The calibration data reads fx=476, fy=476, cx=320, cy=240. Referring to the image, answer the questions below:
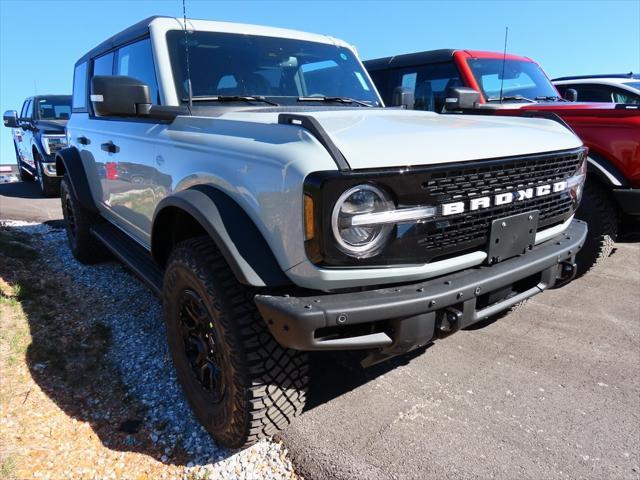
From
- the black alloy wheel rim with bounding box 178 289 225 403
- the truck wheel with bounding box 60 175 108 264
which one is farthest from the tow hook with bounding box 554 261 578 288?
the truck wheel with bounding box 60 175 108 264

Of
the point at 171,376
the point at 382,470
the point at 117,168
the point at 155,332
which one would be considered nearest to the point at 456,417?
the point at 382,470

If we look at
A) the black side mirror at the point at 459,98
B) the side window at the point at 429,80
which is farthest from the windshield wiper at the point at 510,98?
the black side mirror at the point at 459,98

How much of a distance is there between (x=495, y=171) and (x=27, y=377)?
8.96ft

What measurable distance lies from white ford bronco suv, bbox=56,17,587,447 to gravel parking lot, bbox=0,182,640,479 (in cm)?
23

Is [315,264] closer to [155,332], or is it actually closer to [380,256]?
[380,256]

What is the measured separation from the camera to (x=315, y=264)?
1753 millimetres

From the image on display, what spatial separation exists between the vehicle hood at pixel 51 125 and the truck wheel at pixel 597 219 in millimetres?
8296

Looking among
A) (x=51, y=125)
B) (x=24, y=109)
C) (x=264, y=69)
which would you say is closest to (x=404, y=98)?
(x=264, y=69)

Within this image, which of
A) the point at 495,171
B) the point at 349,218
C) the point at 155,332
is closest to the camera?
the point at 349,218

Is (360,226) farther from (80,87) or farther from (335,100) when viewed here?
(80,87)

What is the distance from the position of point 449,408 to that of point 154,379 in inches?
65.5

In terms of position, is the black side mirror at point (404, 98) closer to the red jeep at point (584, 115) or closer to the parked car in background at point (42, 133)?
the red jeep at point (584, 115)

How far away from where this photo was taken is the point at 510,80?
5.67 metres

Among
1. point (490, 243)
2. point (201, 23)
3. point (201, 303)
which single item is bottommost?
point (201, 303)
